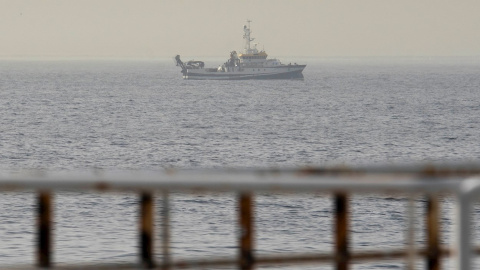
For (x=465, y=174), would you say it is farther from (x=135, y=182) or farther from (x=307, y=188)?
(x=135, y=182)

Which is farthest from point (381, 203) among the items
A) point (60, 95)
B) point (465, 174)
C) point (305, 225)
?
point (60, 95)

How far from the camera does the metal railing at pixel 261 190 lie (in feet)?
11.3

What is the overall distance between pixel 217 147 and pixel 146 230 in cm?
7356

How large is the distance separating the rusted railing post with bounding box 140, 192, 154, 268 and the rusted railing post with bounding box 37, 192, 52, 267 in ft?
1.30

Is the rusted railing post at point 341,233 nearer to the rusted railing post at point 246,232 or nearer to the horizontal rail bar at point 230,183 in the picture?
the rusted railing post at point 246,232

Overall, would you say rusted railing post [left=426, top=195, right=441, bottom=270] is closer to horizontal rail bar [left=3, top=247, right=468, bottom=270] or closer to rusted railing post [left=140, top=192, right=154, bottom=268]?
horizontal rail bar [left=3, top=247, right=468, bottom=270]

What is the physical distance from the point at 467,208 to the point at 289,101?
147690 millimetres

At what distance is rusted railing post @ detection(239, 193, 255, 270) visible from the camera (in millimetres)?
3889

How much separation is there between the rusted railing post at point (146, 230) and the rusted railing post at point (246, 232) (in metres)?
0.39

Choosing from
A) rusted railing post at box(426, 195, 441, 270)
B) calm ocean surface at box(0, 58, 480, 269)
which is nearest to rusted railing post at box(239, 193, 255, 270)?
rusted railing post at box(426, 195, 441, 270)

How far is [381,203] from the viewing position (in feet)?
155

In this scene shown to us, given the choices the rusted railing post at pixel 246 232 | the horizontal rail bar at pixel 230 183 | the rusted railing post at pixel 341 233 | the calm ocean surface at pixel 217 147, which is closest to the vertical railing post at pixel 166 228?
the horizontal rail bar at pixel 230 183

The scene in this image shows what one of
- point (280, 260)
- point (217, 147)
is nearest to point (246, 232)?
point (280, 260)

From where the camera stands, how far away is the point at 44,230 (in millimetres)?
3992
